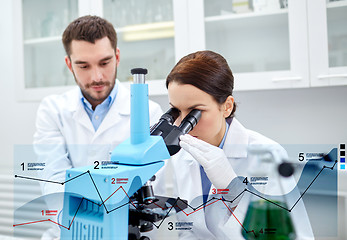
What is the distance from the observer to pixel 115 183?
585 mm

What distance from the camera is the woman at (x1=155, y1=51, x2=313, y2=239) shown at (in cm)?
78

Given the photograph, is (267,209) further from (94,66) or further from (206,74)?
(94,66)

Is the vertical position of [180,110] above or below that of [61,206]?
above

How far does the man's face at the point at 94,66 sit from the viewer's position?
121cm

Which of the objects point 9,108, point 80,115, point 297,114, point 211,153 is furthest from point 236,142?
point 9,108

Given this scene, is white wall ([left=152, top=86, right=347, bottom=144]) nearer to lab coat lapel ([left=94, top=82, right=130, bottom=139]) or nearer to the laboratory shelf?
lab coat lapel ([left=94, top=82, right=130, bottom=139])

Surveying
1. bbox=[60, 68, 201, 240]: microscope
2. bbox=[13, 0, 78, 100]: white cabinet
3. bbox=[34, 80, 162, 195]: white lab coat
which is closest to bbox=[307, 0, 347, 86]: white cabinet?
bbox=[34, 80, 162, 195]: white lab coat

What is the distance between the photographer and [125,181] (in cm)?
59

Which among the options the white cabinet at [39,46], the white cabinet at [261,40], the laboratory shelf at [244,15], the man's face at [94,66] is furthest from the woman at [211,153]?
the white cabinet at [39,46]

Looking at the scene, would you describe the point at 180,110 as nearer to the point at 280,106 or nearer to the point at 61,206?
the point at 61,206

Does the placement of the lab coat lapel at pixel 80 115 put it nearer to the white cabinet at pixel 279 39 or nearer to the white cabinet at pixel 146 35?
the white cabinet at pixel 146 35

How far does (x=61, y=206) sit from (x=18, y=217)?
332 mm

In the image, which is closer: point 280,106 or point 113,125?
point 113,125

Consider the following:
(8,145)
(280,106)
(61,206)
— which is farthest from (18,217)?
(8,145)
